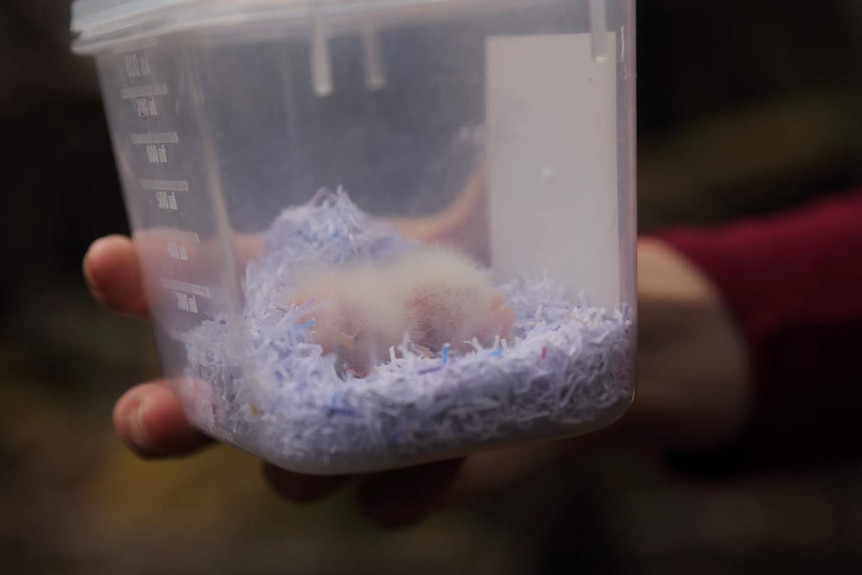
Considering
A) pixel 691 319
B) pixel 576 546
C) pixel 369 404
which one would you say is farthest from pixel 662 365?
pixel 576 546

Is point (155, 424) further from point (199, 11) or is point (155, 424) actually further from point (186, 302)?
point (199, 11)

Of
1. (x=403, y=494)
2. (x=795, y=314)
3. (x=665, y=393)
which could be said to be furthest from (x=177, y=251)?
(x=795, y=314)

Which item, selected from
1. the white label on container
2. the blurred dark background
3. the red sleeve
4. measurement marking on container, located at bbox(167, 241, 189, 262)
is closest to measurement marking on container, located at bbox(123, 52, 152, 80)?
measurement marking on container, located at bbox(167, 241, 189, 262)

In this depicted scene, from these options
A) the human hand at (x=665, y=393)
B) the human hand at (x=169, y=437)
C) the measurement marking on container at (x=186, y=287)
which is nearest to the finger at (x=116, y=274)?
the human hand at (x=169, y=437)

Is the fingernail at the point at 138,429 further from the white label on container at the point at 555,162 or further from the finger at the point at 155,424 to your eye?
the white label on container at the point at 555,162

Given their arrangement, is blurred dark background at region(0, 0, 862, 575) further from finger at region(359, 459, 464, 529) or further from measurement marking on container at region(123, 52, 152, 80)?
measurement marking on container at region(123, 52, 152, 80)

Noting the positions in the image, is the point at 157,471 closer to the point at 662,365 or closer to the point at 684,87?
the point at 662,365
